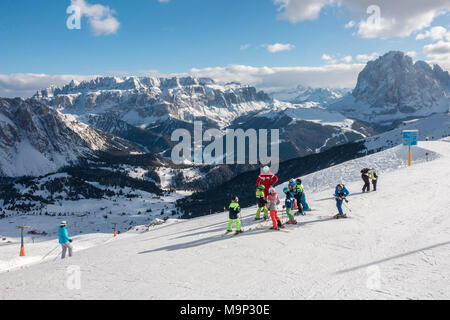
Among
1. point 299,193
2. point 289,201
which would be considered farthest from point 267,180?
point 299,193

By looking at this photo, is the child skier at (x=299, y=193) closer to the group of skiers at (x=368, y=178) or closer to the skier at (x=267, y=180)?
the skier at (x=267, y=180)

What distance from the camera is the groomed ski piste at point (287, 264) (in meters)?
10.8

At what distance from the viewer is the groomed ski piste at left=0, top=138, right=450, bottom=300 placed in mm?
10773

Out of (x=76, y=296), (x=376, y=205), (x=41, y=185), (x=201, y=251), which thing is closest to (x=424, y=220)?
(x=376, y=205)

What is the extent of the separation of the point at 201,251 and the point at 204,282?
398 cm

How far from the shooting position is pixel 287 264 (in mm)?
13031

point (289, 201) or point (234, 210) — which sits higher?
point (289, 201)

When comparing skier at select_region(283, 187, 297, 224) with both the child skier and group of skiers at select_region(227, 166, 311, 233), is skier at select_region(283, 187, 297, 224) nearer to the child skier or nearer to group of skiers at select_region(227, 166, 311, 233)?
group of skiers at select_region(227, 166, 311, 233)

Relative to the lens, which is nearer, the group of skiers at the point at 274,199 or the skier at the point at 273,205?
the skier at the point at 273,205

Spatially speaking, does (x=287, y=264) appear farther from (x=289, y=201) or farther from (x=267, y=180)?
(x=267, y=180)

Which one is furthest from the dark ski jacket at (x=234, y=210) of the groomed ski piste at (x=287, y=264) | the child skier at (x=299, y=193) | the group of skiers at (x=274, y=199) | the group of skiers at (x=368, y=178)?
the group of skiers at (x=368, y=178)

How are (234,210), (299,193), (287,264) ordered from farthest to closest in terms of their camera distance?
(299,193) → (234,210) → (287,264)

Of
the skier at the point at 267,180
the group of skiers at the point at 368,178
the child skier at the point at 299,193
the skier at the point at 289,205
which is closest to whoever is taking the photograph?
the skier at the point at 289,205
